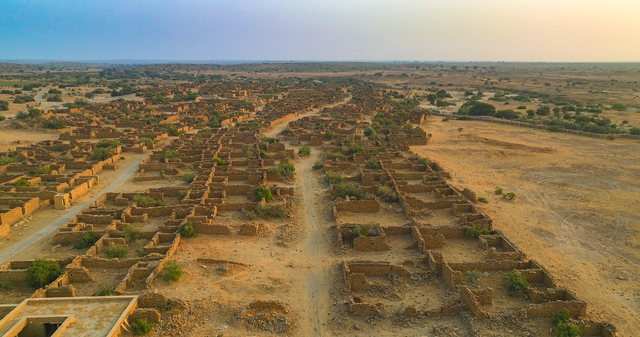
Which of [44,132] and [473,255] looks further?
[44,132]

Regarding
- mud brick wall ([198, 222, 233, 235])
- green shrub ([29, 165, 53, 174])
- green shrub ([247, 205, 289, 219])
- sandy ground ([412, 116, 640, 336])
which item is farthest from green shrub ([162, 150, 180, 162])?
sandy ground ([412, 116, 640, 336])

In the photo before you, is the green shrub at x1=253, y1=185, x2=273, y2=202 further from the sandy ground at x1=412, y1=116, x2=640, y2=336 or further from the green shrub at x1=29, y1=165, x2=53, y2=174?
the green shrub at x1=29, y1=165, x2=53, y2=174

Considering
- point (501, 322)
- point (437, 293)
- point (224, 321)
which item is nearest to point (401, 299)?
point (437, 293)

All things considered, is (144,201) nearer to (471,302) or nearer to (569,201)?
(471,302)

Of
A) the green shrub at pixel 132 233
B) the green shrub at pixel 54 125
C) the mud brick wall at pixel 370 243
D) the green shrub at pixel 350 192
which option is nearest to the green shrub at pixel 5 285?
the green shrub at pixel 132 233

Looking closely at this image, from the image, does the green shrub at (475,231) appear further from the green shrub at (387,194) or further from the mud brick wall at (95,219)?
the mud brick wall at (95,219)

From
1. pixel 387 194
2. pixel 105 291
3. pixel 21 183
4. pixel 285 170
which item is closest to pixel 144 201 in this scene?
pixel 21 183

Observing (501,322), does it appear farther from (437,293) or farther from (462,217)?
(462,217)
